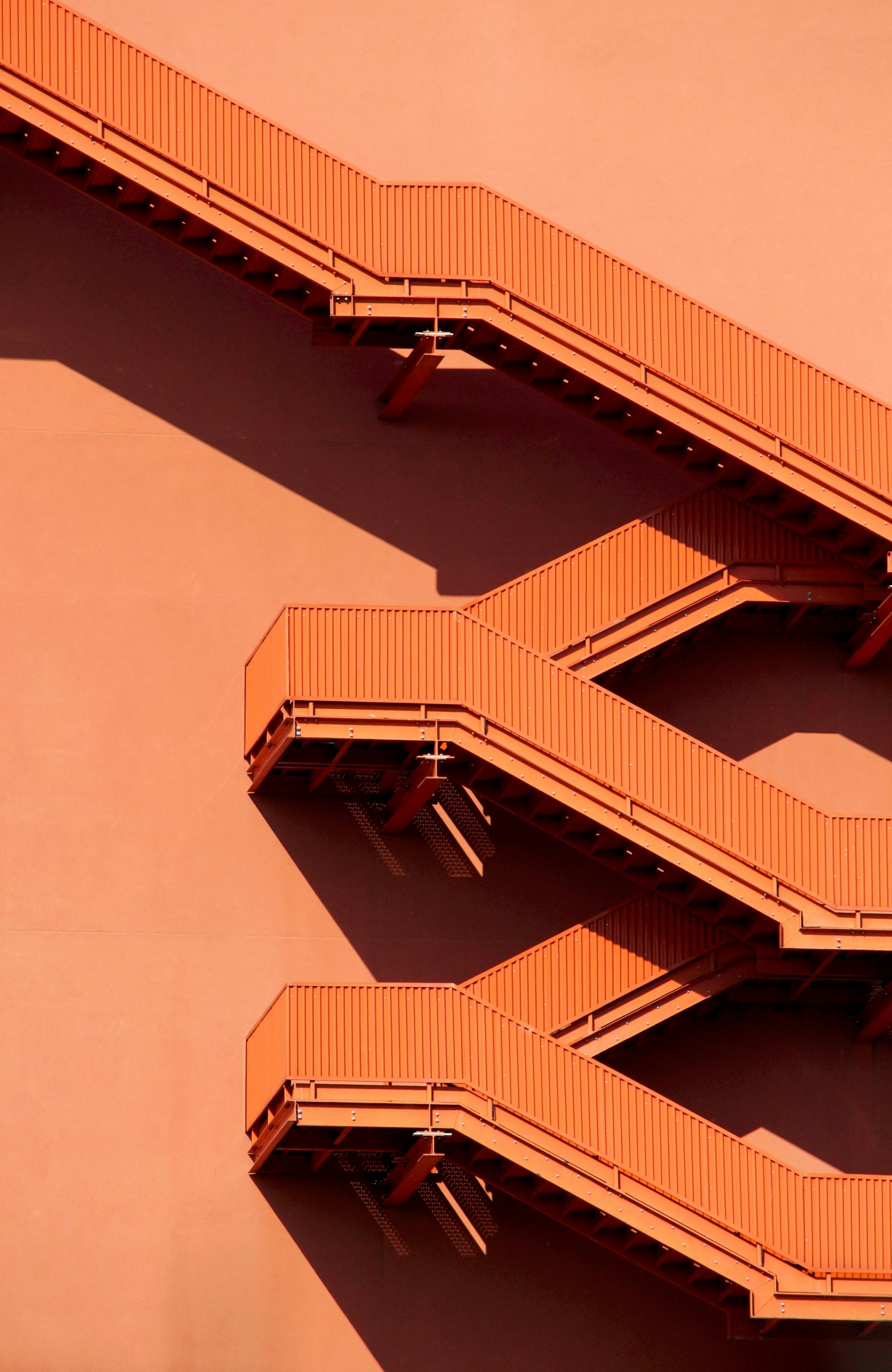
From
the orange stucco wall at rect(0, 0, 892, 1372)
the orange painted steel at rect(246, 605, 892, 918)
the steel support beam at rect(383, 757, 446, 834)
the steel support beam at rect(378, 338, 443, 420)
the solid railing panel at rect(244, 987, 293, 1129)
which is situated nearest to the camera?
the solid railing panel at rect(244, 987, 293, 1129)

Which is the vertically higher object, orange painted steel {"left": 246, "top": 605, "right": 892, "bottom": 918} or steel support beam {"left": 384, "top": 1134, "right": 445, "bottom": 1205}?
orange painted steel {"left": 246, "top": 605, "right": 892, "bottom": 918}

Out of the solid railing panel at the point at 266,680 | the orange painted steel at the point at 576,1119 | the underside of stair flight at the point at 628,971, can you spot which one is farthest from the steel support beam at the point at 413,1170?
the solid railing panel at the point at 266,680

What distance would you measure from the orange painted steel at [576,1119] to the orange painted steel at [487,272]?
9926 mm

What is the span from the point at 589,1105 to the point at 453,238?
45.0ft

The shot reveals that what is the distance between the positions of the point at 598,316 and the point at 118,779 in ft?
36.1

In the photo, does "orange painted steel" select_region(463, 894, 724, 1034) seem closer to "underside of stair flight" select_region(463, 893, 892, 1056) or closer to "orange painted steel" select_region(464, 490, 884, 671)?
"underside of stair flight" select_region(463, 893, 892, 1056)

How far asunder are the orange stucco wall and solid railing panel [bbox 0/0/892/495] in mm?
4138

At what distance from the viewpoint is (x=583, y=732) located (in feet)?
117

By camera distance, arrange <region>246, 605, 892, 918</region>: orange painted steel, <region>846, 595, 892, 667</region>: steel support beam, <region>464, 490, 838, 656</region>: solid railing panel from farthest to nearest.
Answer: <region>846, 595, 892, 667</region>: steel support beam < <region>464, 490, 838, 656</region>: solid railing panel < <region>246, 605, 892, 918</region>: orange painted steel

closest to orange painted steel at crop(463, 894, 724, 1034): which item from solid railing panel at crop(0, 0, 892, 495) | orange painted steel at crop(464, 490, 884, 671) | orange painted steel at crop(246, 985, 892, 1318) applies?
orange painted steel at crop(246, 985, 892, 1318)

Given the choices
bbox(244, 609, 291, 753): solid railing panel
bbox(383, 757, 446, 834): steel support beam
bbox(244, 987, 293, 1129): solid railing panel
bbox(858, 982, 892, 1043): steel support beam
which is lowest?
bbox(244, 987, 293, 1129): solid railing panel

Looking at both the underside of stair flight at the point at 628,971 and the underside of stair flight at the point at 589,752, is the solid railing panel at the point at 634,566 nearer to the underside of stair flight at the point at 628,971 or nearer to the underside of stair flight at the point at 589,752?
the underside of stair flight at the point at 589,752

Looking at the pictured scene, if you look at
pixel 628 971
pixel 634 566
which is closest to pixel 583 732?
pixel 634 566

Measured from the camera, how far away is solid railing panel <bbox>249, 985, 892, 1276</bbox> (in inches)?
1358
